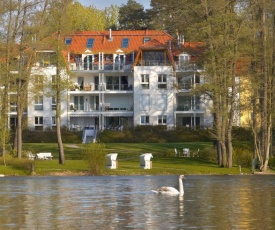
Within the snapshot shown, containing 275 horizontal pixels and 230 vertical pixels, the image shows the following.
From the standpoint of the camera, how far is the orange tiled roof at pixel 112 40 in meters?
112

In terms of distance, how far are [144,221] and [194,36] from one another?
34.5m

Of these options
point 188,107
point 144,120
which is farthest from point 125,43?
point 188,107

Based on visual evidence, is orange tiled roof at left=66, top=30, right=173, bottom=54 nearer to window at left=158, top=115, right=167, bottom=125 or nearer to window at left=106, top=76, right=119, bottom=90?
window at left=106, top=76, right=119, bottom=90

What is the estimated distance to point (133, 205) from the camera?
33969 mm

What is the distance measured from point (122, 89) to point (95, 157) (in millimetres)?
55283

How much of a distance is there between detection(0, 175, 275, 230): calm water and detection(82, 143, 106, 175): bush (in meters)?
Result: 5.60

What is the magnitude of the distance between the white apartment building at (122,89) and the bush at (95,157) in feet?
160

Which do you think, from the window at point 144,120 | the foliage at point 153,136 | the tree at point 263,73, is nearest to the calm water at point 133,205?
the tree at point 263,73

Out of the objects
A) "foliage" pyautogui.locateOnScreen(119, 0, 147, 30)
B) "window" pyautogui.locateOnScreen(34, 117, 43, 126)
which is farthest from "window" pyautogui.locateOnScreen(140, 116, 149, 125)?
"foliage" pyautogui.locateOnScreen(119, 0, 147, 30)

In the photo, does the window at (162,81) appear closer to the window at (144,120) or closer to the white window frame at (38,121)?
the window at (144,120)

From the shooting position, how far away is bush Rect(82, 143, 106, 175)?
56.4 metres

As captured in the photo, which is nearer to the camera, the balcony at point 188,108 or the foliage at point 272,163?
the foliage at point 272,163

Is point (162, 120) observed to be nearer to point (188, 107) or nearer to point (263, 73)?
point (188, 107)

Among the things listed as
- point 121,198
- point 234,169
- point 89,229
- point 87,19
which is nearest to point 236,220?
point 89,229
